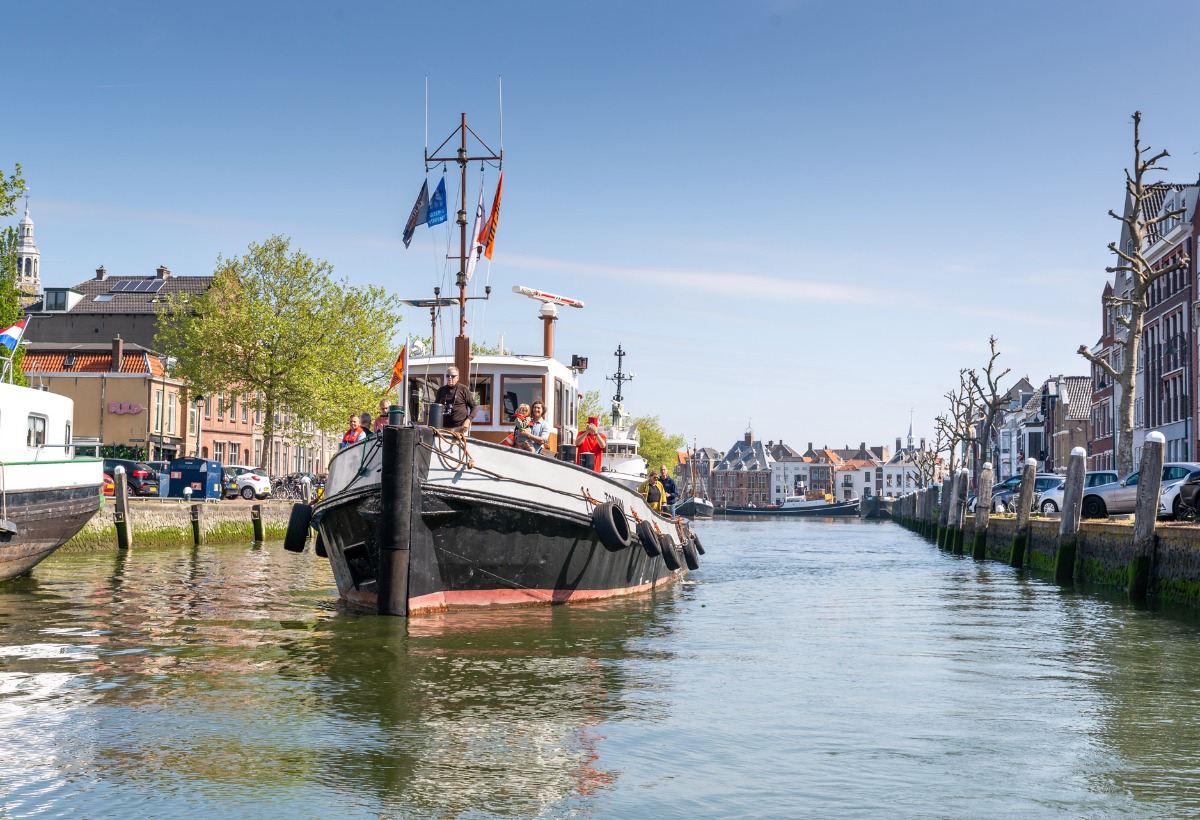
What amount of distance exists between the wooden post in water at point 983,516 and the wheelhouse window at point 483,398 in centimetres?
2178

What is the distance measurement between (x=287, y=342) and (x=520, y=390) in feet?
121

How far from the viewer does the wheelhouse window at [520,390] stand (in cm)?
2091

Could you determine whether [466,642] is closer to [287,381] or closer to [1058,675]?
[1058,675]

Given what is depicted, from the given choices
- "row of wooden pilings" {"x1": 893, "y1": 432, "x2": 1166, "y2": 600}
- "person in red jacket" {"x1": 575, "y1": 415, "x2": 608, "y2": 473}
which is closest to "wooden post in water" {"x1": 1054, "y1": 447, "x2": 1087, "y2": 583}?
"row of wooden pilings" {"x1": 893, "y1": 432, "x2": 1166, "y2": 600}

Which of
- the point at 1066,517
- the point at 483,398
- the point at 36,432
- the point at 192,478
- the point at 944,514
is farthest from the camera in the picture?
the point at 944,514

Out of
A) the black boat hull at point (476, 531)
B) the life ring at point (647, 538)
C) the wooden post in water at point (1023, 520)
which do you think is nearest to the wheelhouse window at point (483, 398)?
the life ring at point (647, 538)

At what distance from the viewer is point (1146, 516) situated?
67.7 feet

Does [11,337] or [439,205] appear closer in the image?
[439,205]

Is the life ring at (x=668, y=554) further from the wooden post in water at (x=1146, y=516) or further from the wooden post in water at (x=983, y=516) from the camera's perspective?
the wooden post in water at (x=983, y=516)

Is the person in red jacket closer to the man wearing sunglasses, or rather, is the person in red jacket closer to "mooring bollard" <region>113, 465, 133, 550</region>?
the man wearing sunglasses

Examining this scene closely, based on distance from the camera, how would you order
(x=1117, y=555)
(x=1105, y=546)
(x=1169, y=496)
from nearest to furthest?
1. (x=1117, y=555)
2. (x=1105, y=546)
3. (x=1169, y=496)

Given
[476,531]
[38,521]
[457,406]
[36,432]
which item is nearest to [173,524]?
[36,432]

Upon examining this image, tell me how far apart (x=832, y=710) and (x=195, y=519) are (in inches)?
1153

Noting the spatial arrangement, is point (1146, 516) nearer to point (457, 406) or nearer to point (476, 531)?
point (476, 531)
